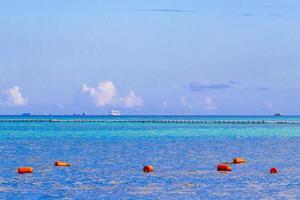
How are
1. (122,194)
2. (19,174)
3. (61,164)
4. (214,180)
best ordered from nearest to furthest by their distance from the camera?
(122,194)
(214,180)
(19,174)
(61,164)

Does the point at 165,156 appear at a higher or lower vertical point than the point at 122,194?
higher

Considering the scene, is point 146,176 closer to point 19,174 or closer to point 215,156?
point 19,174

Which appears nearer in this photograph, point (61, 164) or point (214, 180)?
point (214, 180)

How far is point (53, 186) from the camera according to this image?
46.5m

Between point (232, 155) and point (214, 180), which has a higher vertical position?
point (232, 155)

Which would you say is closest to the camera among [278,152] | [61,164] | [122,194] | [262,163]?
[122,194]

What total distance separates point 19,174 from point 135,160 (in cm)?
1734

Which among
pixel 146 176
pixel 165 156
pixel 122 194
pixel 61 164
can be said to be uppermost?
pixel 165 156

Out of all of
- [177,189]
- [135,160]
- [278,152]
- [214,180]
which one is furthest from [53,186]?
[278,152]

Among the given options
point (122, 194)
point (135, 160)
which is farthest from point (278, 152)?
point (122, 194)

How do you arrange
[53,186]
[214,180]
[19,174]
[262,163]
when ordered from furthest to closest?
[262,163]
[19,174]
[214,180]
[53,186]

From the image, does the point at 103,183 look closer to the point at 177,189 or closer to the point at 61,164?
the point at 177,189

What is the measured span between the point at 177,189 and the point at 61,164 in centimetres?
1849

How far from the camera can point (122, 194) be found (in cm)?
4259
